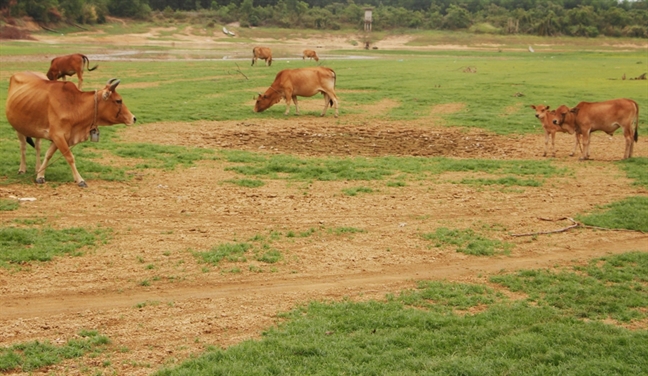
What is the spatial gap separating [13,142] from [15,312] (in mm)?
8623

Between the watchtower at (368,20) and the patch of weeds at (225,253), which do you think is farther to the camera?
the watchtower at (368,20)

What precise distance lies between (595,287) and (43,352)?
17.1ft

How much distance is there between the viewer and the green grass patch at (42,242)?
7.72 metres

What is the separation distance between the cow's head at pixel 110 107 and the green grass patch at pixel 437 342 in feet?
19.6

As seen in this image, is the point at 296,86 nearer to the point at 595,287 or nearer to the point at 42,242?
the point at 42,242

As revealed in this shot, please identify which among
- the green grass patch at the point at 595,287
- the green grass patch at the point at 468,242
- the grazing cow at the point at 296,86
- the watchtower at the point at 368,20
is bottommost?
the green grass patch at the point at 595,287

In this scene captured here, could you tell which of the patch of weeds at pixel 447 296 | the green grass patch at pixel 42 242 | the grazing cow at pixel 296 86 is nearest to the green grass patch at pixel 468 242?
the patch of weeds at pixel 447 296

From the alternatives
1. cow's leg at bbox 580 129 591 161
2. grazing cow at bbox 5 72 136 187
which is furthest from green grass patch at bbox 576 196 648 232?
grazing cow at bbox 5 72 136 187

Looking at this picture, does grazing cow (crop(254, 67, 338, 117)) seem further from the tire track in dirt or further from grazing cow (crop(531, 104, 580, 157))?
the tire track in dirt

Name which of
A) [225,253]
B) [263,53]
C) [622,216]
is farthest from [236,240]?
[263,53]

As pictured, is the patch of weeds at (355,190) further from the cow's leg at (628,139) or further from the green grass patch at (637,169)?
the cow's leg at (628,139)

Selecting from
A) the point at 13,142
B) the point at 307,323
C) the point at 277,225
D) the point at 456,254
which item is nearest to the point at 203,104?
the point at 13,142

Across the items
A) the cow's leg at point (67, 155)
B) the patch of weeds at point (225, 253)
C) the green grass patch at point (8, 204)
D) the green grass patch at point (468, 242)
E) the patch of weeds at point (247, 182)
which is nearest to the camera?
the patch of weeds at point (225, 253)

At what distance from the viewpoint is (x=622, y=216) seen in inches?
391
